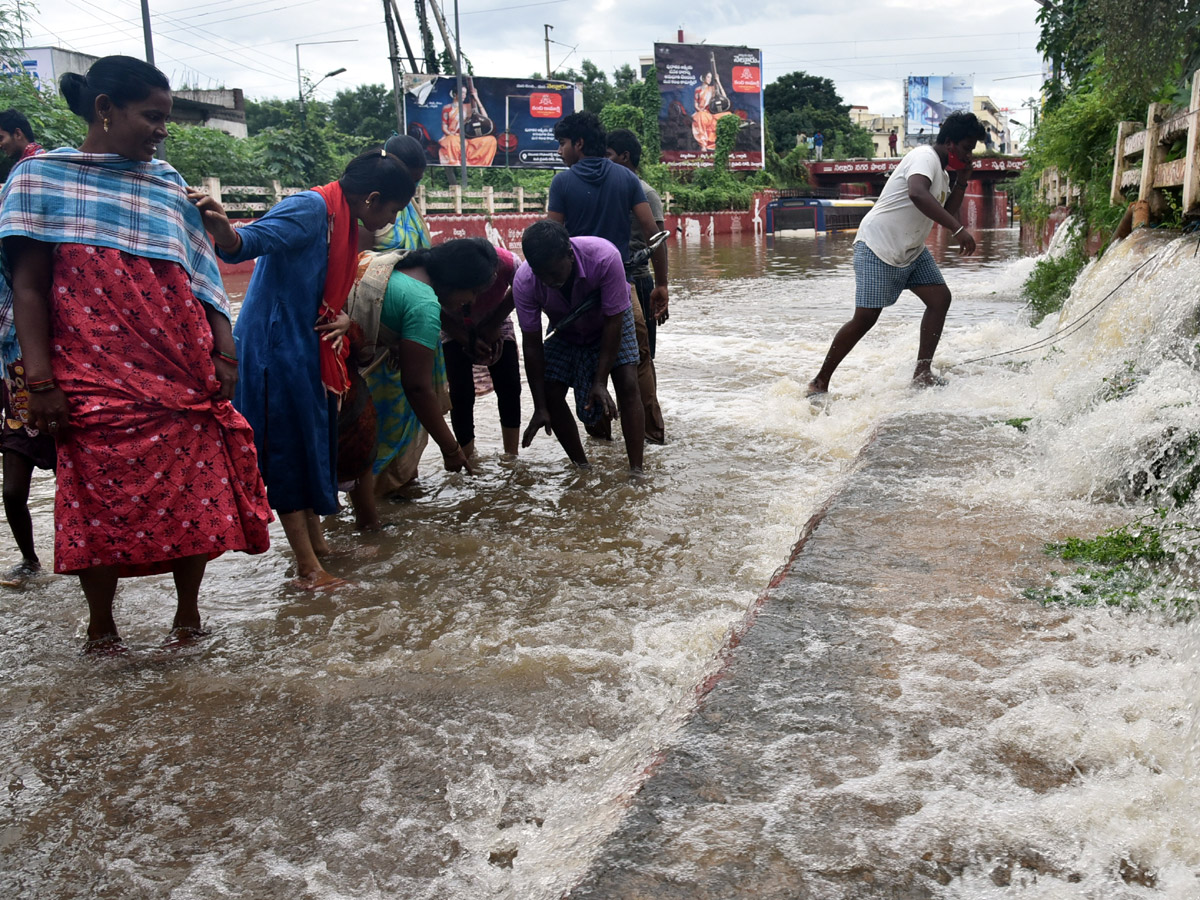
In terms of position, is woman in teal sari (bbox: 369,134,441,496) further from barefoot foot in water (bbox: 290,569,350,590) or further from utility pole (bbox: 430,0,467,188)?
utility pole (bbox: 430,0,467,188)

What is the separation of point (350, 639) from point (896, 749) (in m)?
1.72

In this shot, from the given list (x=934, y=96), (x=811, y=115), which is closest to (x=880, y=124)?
(x=934, y=96)

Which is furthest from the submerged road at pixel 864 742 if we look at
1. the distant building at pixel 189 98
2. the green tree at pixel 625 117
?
the green tree at pixel 625 117

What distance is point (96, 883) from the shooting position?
1871 millimetres

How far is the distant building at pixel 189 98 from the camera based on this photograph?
107 ft

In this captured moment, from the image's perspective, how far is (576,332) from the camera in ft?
15.4

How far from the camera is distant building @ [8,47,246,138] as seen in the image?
1286 inches

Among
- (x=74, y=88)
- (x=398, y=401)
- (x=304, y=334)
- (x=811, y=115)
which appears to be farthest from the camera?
(x=811, y=115)

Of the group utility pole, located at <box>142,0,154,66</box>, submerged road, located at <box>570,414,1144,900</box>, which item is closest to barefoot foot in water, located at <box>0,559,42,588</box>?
submerged road, located at <box>570,414,1144,900</box>

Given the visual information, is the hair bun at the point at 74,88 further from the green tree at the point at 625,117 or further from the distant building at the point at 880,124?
the distant building at the point at 880,124

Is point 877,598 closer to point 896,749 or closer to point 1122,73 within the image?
point 896,749

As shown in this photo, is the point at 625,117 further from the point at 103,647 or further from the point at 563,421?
the point at 103,647

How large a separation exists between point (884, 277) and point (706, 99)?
4577 centimetres

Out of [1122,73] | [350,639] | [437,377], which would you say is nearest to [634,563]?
[350,639]
